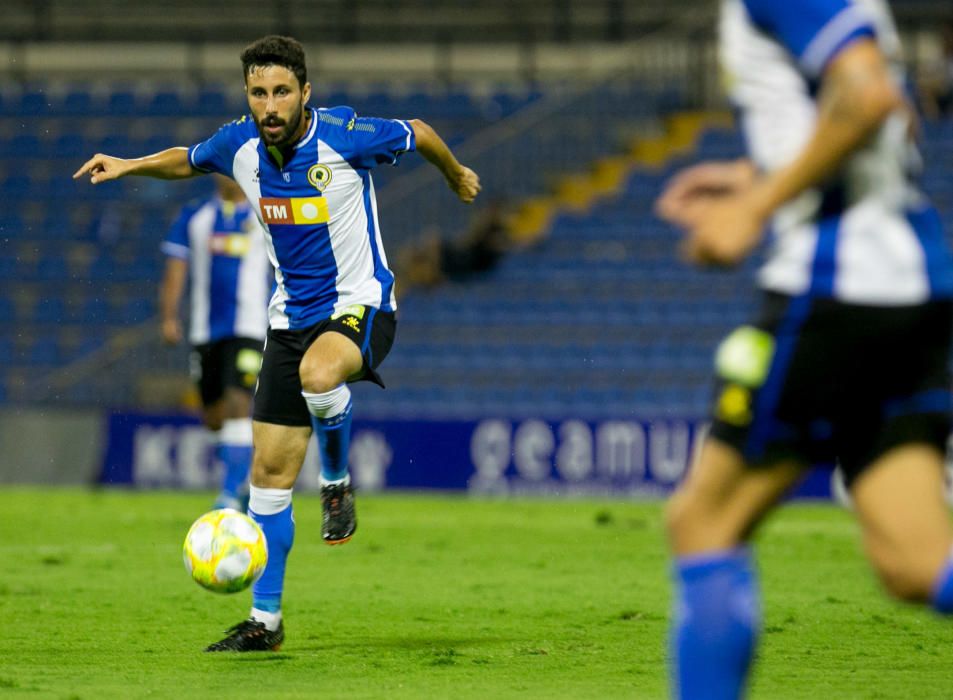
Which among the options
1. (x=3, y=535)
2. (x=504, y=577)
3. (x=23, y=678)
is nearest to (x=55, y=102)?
(x=3, y=535)

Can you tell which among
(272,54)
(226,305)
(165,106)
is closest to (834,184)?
(272,54)

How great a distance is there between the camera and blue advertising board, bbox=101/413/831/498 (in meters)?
16.4

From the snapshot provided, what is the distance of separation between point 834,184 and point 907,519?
74 centimetres

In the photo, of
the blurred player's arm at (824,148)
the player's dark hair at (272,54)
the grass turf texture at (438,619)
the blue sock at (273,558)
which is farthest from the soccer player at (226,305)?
the blurred player's arm at (824,148)

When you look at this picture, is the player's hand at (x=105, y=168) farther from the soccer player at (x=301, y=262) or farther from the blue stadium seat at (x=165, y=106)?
the blue stadium seat at (x=165, y=106)

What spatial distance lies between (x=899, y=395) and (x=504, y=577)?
5.84 meters

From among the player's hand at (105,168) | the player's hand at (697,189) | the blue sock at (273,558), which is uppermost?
the player's hand at (105,168)

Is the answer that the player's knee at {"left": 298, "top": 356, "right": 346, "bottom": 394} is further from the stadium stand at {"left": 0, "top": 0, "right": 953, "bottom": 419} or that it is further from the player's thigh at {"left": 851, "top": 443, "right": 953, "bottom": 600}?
the stadium stand at {"left": 0, "top": 0, "right": 953, "bottom": 419}

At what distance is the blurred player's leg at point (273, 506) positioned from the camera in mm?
A: 6422

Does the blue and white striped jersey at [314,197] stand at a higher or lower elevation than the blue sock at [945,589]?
higher

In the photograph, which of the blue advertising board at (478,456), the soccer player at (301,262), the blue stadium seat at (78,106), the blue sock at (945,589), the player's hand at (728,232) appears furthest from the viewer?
the blue stadium seat at (78,106)

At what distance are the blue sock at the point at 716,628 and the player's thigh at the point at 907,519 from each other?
0.30 meters

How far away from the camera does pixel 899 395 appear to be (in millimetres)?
3518

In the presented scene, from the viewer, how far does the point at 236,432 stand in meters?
11.2
